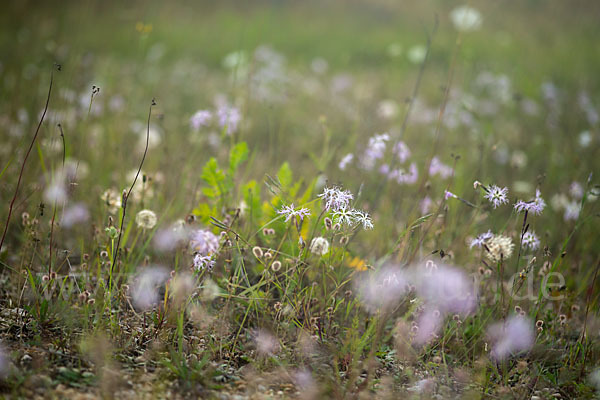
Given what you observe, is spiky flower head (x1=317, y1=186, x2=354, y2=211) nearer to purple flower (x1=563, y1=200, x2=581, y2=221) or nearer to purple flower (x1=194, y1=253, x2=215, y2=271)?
purple flower (x1=194, y1=253, x2=215, y2=271)

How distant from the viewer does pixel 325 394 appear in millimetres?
1371

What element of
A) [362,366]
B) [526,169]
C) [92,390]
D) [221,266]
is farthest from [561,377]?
[526,169]

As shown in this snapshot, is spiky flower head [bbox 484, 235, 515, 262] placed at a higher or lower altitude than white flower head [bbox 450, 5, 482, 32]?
lower

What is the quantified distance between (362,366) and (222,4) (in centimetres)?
1102

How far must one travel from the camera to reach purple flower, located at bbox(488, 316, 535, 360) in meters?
1.65

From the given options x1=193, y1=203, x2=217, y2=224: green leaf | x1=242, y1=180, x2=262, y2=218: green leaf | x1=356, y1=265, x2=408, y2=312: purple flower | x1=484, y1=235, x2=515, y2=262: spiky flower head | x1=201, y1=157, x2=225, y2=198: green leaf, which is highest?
x1=201, y1=157, x2=225, y2=198: green leaf

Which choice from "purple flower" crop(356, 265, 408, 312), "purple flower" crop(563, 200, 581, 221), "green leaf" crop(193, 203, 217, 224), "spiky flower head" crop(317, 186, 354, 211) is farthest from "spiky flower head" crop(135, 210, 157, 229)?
"purple flower" crop(563, 200, 581, 221)

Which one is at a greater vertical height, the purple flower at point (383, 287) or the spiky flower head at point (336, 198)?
the spiky flower head at point (336, 198)

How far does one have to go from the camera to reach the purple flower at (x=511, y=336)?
165 cm

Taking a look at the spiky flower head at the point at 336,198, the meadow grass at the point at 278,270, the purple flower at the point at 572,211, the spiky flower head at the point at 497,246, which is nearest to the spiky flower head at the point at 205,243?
the meadow grass at the point at 278,270

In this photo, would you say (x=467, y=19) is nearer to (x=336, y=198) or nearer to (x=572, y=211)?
(x=572, y=211)

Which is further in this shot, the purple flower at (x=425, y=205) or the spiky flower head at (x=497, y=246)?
the purple flower at (x=425, y=205)

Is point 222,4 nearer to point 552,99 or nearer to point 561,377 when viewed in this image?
point 552,99

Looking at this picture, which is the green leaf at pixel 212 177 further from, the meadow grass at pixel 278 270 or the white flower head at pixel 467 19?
the white flower head at pixel 467 19
